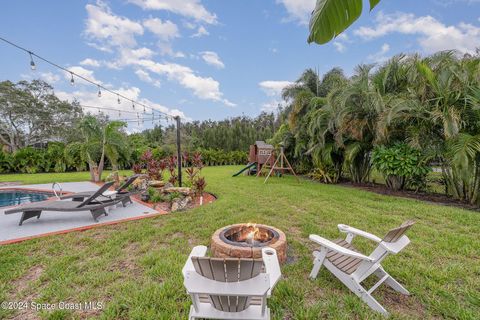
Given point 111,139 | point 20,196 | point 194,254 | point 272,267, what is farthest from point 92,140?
point 272,267

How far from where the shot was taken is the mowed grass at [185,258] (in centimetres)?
236

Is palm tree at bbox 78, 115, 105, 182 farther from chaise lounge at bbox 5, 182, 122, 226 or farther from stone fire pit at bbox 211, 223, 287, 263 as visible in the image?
stone fire pit at bbox 211, 223, 287, 263

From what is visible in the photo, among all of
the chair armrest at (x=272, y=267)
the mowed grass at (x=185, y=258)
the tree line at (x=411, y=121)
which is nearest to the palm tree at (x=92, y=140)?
the mowed grass at (x=185, y=258)

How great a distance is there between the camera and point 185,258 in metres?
3.35

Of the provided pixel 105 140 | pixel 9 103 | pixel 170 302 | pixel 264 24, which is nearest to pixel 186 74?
pixel 105 140

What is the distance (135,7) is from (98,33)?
185 cm

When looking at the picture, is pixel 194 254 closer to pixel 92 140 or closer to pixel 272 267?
pixel 272 267

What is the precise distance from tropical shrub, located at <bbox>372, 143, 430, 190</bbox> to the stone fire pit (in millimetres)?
6290

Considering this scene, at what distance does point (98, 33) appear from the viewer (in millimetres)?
8680

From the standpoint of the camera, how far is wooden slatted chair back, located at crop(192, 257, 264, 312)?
1766 mm

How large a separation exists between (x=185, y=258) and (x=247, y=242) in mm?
934

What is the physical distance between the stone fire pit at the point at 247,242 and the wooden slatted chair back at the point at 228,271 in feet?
3.26

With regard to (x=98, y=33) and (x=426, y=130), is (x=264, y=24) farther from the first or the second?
(x=426, y=130)

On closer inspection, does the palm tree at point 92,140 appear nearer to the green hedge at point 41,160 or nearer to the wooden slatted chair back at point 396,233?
the green hedge at point 41,160
